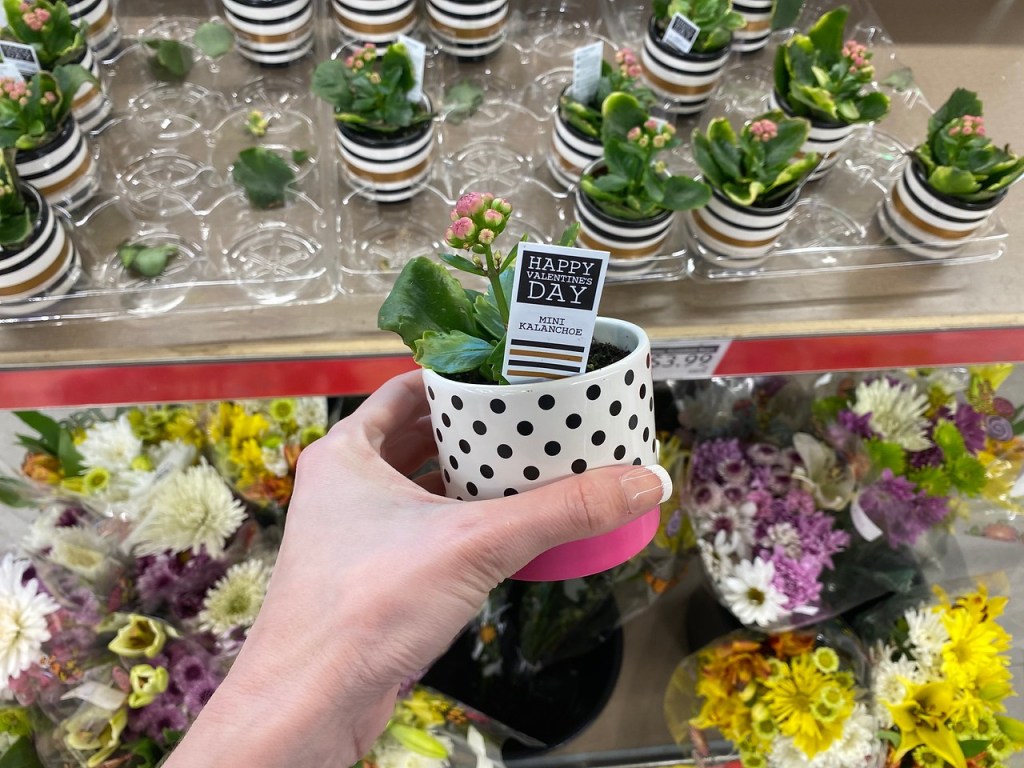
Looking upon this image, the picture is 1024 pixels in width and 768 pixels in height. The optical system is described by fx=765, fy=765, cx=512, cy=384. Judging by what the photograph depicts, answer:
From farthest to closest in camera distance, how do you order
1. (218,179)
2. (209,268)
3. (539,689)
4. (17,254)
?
(539,689) → (218,179) → (209,268) → (17,254)

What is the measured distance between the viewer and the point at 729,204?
3.08ft

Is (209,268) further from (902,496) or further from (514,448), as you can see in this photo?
(902,496)

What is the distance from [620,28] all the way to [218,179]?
0.72 m

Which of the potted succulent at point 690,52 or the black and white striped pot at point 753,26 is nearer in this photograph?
the potted succulent at point 690,52

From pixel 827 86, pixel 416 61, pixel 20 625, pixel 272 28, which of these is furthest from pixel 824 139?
pixel 20 625

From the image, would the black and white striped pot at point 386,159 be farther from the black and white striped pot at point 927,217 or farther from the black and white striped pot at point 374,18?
the black and white striped pot at point 927,217

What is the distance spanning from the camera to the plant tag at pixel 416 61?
0.99m

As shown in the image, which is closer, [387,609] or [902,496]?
[387,609]

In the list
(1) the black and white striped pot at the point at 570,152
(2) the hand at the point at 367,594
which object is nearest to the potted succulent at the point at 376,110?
(1) the black and white striped pot at the point at 570,152

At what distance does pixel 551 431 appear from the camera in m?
0.59

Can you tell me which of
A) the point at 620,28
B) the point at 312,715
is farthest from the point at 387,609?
the point at 620,28

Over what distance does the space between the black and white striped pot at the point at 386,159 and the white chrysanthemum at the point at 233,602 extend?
54cm

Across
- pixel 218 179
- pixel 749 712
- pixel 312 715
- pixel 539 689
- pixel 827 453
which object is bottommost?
pixel 539 689

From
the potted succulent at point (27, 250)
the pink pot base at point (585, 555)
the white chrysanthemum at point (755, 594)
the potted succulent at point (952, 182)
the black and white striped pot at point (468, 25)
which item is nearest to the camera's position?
the pink pot base at point (585, 555)
